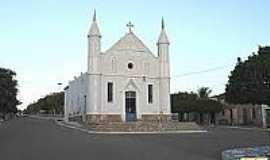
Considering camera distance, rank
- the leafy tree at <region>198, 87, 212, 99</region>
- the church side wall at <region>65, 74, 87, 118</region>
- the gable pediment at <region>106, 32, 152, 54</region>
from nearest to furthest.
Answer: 1. the gable pediment at <region>106, 32, 152, 54</region>
2. the church side wall at <region>65, 74, 87, 118</region>
3. the leafy tree at <region>198, 87, 212, 99</region>

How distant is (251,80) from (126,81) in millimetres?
13221

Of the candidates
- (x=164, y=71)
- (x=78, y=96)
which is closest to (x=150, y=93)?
(x=164, y=71)

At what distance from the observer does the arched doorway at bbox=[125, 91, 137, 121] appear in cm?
4686

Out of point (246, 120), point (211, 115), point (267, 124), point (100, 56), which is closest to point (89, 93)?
point (100, 56)

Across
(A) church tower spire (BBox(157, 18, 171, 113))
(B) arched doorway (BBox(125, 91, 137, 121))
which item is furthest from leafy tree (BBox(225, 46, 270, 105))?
(B) arched doorway (BBox(125, 91, 137, 121))

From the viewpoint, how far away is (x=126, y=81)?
46.8m

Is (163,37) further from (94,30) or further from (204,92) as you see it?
(204,92)

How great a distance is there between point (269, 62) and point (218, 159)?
98.6 ft

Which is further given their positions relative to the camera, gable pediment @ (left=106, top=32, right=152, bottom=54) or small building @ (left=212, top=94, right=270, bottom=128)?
small building @ (left=212, top=94, right=270, bottom=128)

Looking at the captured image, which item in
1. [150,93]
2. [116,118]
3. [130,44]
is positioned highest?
[130,44]

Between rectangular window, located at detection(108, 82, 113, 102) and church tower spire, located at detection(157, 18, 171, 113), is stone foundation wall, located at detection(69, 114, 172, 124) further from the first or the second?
rectangular window, located at detection(108, 82, 113, 102)

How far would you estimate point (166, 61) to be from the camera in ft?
159

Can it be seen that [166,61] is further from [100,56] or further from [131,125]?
[131,125]

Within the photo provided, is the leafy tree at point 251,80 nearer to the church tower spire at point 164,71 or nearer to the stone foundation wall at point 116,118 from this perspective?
the church tower spire at point 164,71
